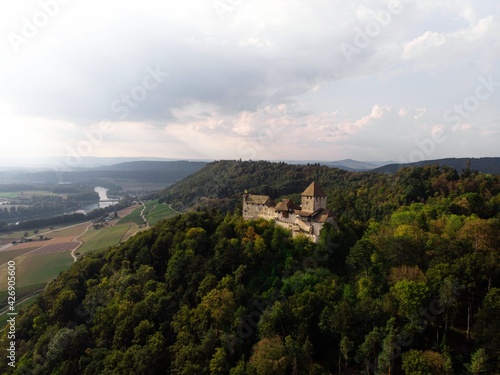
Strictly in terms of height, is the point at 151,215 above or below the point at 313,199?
below

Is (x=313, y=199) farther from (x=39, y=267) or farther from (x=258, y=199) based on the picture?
(x=39, y=267)

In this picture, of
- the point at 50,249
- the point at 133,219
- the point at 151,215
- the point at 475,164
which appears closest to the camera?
the point at 50,249

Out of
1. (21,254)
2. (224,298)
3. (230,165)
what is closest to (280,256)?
(224,298)

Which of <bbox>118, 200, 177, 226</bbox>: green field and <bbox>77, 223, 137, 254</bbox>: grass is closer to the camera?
<bbox>77, 223, 137, 254</bbox>: grass

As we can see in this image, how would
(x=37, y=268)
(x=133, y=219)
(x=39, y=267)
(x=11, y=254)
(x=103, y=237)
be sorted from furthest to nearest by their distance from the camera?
(x=133, y=219)
(x=103, y=237)
(x=11, y=254)
(x=39, y=267)
(x=37, y=268)

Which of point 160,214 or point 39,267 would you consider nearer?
point 39,267

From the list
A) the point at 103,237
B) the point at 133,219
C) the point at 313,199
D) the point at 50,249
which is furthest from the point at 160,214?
the point at 313,199

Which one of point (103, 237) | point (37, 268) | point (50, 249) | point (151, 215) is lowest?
point (37, 268)

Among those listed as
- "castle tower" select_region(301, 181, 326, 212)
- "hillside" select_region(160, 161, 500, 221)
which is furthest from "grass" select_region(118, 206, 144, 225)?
"castle tower" select_region(301, 181, 326, 212)

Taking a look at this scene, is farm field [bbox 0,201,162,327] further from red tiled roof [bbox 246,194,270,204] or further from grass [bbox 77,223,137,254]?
red tiled roof [bbox 246,194,270,204]
